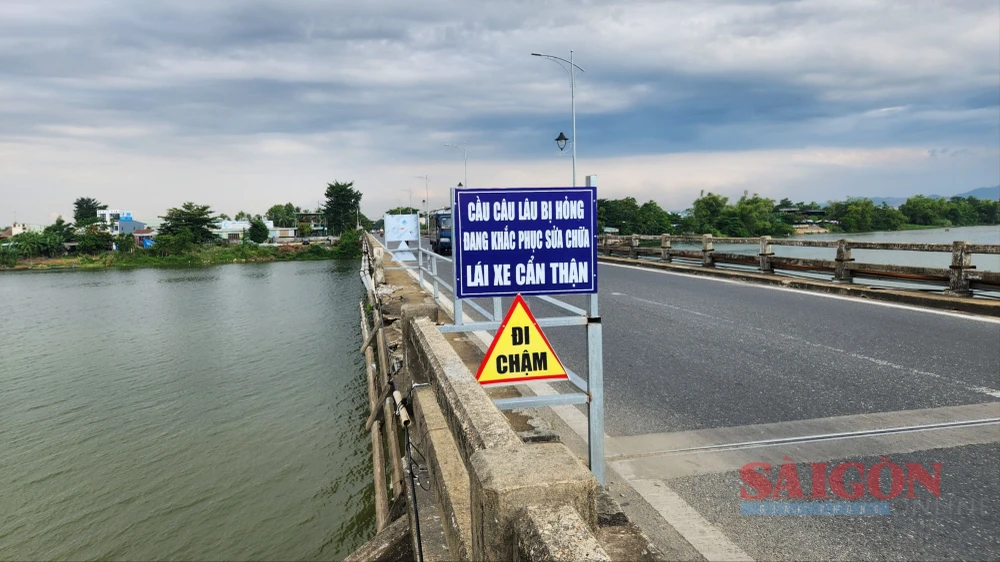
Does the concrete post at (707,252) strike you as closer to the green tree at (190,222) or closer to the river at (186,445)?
the river at (186,445)

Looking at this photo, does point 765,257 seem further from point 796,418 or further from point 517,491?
point 517,491

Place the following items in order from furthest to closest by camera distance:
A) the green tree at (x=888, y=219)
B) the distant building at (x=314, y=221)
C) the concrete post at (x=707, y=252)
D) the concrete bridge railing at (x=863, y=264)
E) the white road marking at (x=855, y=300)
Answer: the distant building at (x=314, y=221), the green tree at (x=888, y=219), the concrete post at (x=707, y=252), the concrete bridge railing at (x=863, y=264), the white road marking at (x=855, y=300)

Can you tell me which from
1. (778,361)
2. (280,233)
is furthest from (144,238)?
(778,361)

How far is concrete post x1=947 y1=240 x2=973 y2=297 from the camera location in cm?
1203

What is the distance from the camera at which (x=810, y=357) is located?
28.0 feet

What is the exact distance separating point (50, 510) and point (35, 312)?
37476mm

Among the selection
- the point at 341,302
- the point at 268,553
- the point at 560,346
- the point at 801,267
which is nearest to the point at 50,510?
the point at 268,553

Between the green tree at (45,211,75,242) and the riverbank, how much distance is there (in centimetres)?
843

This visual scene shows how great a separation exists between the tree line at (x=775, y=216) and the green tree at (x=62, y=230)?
340 ft

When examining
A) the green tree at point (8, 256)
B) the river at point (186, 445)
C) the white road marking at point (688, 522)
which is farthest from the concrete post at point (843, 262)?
the green tree at point (8, 256)

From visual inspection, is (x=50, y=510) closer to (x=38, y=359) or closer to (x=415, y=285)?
(x=415, y=285)

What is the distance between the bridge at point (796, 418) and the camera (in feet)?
13.1

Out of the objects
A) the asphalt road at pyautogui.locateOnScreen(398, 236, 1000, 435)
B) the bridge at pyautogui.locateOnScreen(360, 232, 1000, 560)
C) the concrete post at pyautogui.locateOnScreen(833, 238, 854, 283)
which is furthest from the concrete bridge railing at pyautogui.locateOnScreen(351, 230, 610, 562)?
the concrete post at pyautogui.locateOnScreen(833, 238, 854, 283)

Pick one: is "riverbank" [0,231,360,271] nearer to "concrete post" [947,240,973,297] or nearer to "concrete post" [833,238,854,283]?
"concrete post" [833,238,854,283]
